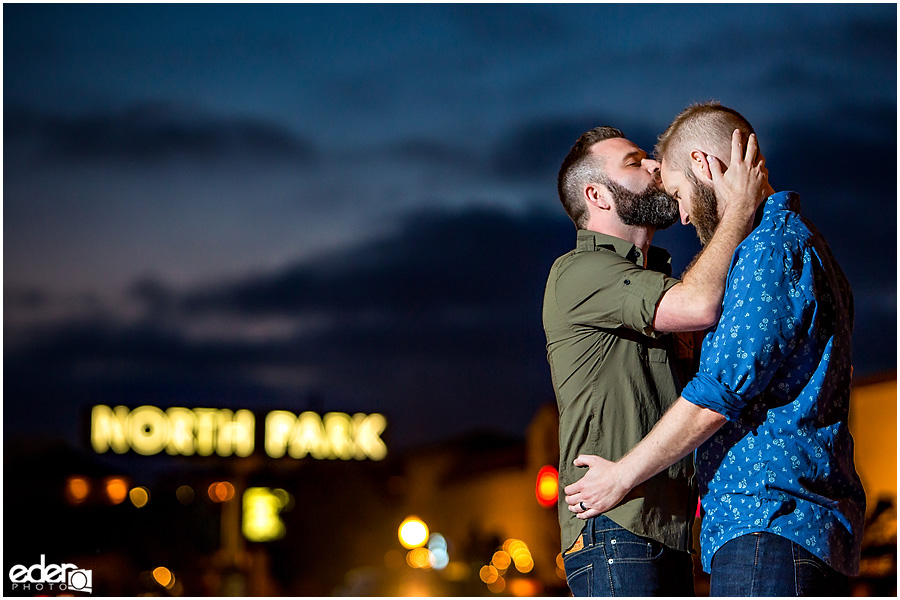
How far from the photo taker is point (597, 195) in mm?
3521

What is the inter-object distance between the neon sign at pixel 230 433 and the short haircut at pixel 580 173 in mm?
30518

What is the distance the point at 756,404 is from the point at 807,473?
218 millimetres

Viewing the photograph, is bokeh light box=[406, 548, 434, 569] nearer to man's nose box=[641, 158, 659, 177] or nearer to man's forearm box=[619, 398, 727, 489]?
man's nose box=[641, 158, 659, 177]

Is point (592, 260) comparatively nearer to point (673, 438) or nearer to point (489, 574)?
point (673, 438)

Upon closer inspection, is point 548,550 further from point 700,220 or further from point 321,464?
point 700,220

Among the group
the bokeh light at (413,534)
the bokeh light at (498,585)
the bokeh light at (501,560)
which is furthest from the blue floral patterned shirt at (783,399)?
the bokeh light at (501,560)

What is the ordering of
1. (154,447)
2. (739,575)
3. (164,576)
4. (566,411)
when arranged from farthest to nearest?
(164,576), (154,447), (566,411), (739,575)

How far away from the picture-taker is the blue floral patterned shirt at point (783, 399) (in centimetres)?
253

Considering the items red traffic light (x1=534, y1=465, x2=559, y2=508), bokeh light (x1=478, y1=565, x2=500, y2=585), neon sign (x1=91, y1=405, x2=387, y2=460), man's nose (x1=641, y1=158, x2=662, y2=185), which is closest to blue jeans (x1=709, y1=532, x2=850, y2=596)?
man's nose (x1=641, y1=158, x2=662, y2=185)

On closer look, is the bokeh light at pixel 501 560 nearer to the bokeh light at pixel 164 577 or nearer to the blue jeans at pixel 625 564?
the bokeh light at pixel 164 577

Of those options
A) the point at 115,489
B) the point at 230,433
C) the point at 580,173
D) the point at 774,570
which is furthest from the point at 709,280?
the point at 115,489

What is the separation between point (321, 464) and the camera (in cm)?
3516

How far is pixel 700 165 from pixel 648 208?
0.48 m

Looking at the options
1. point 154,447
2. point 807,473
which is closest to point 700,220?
point 807,473
